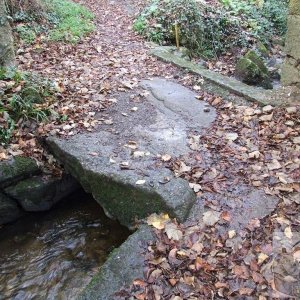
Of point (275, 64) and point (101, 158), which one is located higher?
point (101, 158)

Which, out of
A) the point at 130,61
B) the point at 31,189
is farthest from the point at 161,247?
the point at 130,61

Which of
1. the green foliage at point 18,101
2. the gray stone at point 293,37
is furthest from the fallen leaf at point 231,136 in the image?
the green foliage at point 18,101

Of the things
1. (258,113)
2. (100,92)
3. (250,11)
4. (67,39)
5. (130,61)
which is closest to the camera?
(258,113)

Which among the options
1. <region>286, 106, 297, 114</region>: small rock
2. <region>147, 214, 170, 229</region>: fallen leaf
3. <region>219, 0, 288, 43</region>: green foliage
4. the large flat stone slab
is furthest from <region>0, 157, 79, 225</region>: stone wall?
<region>219, 0, 288, 43</region>: green foliage

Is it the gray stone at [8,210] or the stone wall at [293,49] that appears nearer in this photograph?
the gray stone at [8,210]

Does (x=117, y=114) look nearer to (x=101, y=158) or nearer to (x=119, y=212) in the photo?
(x=101, y=158)

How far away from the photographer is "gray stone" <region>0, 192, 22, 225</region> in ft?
15.0

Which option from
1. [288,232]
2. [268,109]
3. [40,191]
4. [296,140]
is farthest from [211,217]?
[268,109]

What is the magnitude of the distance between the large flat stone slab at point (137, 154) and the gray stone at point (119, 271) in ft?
1.50

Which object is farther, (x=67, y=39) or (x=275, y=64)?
(x=275, y=64)

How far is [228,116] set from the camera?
17.8ft

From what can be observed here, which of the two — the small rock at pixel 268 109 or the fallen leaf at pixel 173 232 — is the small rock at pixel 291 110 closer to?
the small rock at pixel 268 109

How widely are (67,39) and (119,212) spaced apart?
18.5 feet

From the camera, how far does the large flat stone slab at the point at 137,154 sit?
3.88 meters
